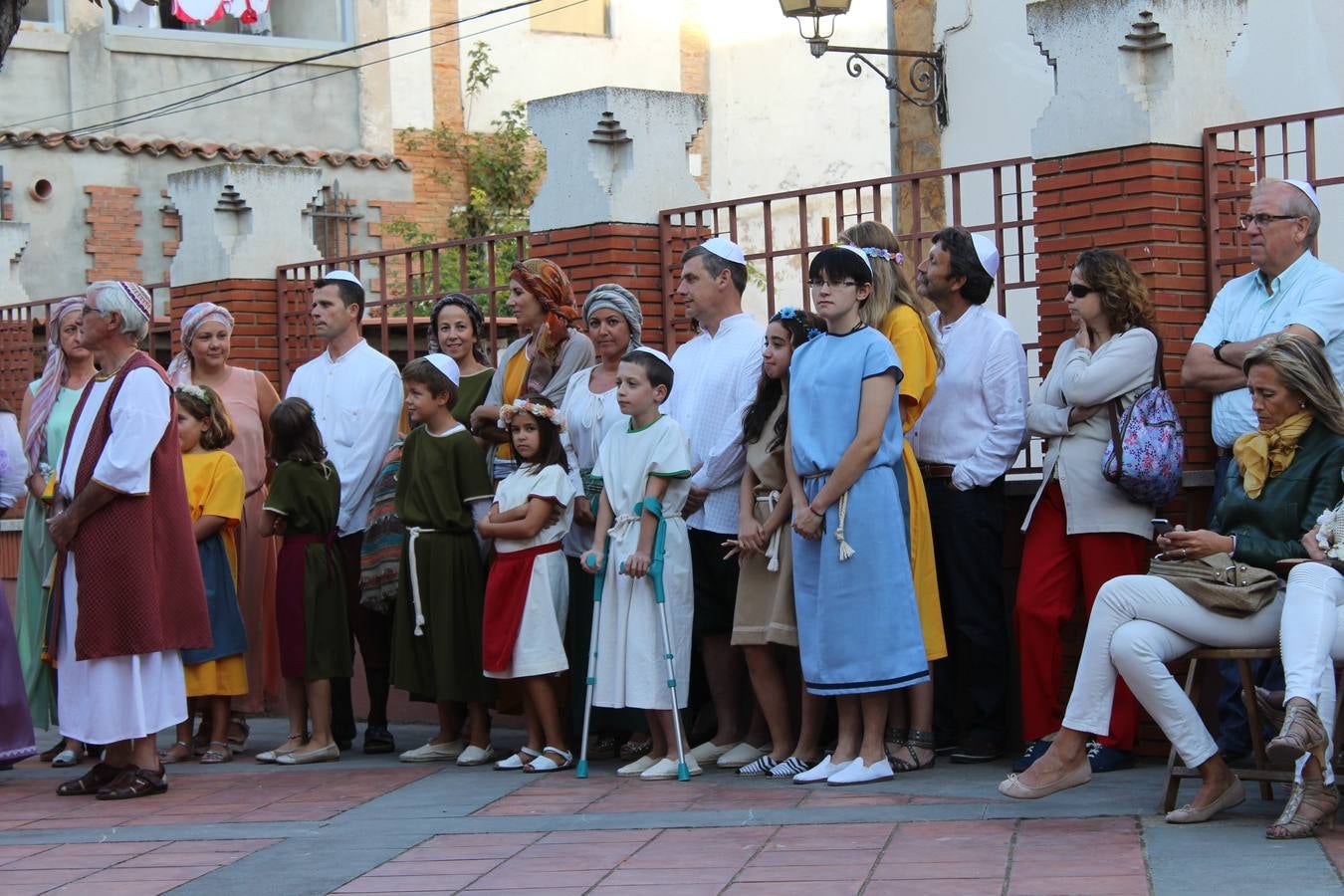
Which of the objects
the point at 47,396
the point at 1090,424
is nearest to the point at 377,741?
the point at 47,396

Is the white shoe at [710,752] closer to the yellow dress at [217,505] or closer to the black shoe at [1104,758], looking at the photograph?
the black shoe at [1104,758]

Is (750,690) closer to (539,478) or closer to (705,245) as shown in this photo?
(539,478)

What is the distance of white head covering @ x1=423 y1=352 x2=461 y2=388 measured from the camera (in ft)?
27.9

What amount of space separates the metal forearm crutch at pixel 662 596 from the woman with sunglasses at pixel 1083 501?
130 cm

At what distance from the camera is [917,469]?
Answer: 762cm

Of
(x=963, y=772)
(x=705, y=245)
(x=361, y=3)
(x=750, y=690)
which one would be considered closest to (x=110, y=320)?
(x=705, y=245)

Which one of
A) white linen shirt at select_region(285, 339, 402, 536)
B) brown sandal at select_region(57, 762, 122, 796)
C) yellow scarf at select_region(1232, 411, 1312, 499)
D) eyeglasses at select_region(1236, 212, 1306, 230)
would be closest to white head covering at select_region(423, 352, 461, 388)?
white linen shirt at select_region(285, 339, 402, 536)

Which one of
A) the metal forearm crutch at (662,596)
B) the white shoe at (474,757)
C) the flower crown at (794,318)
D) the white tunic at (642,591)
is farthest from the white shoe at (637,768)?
the flower crown at (794,318)

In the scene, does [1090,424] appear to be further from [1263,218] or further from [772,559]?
[772,559]

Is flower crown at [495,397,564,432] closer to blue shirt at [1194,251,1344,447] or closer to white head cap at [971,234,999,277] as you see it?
white head cap at [971,234,999,277]

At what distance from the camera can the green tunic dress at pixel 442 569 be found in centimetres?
846

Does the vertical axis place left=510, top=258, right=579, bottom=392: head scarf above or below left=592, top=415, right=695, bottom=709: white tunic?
above

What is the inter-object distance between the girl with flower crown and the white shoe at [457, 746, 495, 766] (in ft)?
4.29

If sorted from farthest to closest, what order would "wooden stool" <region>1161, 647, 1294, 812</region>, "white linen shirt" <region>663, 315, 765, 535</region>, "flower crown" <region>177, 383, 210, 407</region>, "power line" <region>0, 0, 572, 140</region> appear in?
"power line" <region>0, 0, 572, 140</region> < "flower crown" <region>177, 383, 210, 407</region> < "white linen shirt" <region>663, 315, 765, 535</region> < "wooden stool" <region>1161, 647, 1294, 812</region>
